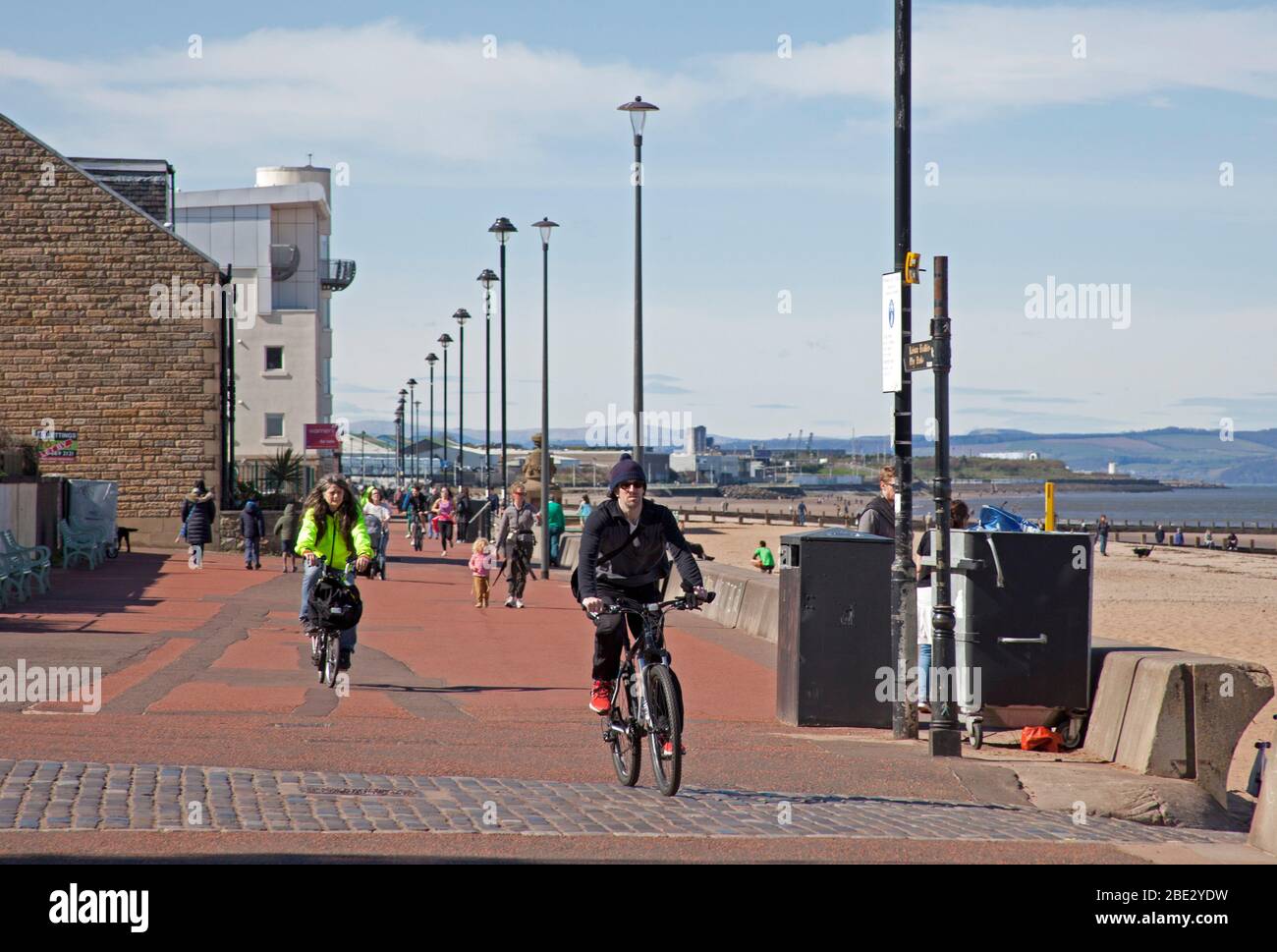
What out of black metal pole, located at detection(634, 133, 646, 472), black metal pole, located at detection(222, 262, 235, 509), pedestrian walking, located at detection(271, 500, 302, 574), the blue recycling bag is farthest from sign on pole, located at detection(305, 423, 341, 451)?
the blue recycling bag

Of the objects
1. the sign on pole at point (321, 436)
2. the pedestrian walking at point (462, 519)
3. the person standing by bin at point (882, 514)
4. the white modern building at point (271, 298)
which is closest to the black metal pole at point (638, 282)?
the person standing by bin at point (882, 514)

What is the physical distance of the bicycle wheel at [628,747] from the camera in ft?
30.2

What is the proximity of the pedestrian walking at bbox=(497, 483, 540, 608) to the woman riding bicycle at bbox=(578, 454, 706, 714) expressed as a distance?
14.5 metres

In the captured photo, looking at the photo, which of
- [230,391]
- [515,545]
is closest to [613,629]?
[515,545]

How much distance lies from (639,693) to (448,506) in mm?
42245

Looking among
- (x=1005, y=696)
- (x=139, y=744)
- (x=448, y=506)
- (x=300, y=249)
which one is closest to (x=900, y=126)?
(x=1005, y=696)

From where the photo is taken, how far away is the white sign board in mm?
11820

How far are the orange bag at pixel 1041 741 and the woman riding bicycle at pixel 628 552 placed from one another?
3684 mm

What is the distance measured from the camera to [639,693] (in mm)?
9000

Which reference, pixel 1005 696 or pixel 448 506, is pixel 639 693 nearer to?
pixel 1005 696

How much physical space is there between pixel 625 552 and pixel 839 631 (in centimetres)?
374

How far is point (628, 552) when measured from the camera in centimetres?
922

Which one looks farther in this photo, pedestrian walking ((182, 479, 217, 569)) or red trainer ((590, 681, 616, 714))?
pedestrian walking ((182, 479, 217, 569))

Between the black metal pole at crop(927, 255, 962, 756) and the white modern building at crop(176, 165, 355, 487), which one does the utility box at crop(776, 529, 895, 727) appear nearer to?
the black metal pole at crop(927, 255, 962, 756)
